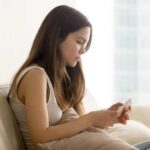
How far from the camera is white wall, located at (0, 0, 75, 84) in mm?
1850

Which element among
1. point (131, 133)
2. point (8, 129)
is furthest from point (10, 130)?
point (131, 133)

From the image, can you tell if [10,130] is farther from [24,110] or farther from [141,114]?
[141,114]

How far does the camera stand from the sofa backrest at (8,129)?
123 cm

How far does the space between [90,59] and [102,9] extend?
39cm

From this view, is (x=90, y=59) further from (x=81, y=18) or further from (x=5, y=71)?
(x=81, y=18)

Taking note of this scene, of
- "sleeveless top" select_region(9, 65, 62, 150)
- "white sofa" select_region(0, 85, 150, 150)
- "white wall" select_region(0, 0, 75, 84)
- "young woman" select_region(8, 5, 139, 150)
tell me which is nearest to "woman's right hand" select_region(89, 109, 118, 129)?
"young woman" select_region(8, 5, 139, 150)

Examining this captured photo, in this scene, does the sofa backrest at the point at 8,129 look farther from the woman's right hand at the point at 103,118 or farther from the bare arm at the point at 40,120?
the woman's right hand at the point at 103,118

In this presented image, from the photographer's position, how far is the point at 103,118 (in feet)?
4.09

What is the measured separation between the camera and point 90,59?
2.88m

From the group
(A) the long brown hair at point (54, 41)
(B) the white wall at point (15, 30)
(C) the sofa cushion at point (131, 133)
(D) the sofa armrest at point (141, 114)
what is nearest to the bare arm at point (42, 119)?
(A) the long brown hair at point (54, 41)

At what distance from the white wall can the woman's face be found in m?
0.50

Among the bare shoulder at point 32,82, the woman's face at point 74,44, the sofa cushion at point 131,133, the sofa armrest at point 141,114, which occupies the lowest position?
the sofa armrest at point 141,114

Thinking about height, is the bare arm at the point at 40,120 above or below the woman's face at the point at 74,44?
below

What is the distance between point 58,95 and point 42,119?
8.3 inches
